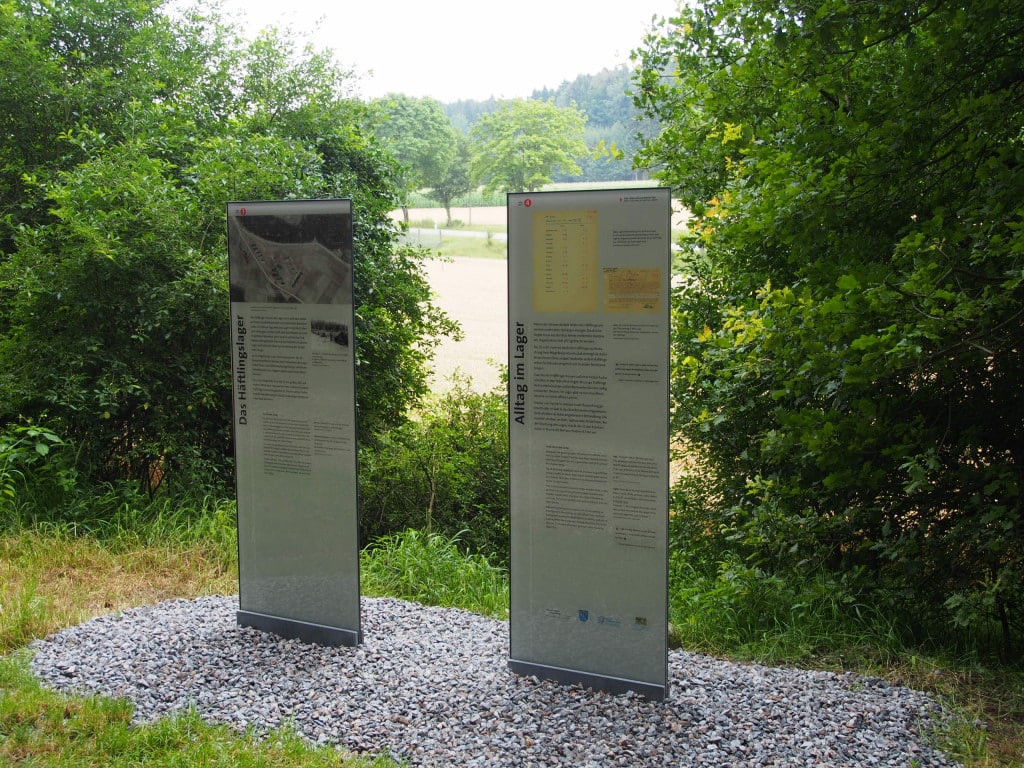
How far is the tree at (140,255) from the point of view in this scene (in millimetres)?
5730

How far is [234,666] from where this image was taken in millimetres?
3447

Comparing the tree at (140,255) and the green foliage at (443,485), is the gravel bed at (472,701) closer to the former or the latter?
the tree at (140,255)

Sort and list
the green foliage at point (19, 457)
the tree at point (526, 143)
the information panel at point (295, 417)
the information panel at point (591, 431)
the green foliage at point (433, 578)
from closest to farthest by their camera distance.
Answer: the information panel at point (591, 431)
the information panel at point (295, 417)
the green foliage at point (433, 578)
the green foliage at point (19, 457)
the tree at point (526, 143)

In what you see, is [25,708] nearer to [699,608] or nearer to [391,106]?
[699,608]

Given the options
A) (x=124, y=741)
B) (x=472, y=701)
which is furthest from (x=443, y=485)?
(x=124, y=741)

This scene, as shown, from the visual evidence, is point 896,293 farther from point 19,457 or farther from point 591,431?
point 19,457

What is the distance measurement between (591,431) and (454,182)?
6520 mm

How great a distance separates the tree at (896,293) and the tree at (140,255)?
3393mm

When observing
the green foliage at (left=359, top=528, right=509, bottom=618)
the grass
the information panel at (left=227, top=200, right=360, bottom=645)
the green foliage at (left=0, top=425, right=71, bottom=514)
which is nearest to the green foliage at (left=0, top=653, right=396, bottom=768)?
the grass

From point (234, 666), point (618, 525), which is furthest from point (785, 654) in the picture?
point (234, 666)

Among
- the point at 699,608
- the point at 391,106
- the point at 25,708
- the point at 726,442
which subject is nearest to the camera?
the point at 25,708

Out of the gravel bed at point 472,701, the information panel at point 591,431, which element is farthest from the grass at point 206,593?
the information panel at point 591,431

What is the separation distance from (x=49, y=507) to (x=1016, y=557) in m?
4.89

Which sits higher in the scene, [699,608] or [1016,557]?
[1016,557]
